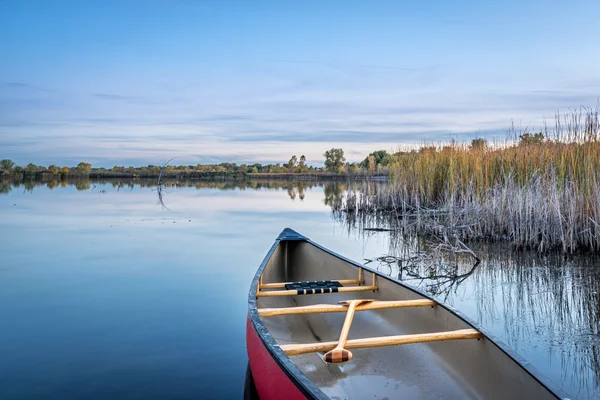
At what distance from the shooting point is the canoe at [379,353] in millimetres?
2789

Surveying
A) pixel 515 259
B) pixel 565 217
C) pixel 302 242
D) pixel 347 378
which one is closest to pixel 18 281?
pixel 302 242

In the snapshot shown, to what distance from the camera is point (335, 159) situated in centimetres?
6419

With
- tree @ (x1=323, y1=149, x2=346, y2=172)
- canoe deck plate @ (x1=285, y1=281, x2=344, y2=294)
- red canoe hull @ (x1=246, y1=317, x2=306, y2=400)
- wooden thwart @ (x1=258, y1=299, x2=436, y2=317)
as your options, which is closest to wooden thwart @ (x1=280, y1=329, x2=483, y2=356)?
red canoe hull @ (x1=246, y1=317, x2=306, y2=400)

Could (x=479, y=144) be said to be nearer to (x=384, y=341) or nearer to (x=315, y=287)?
(x=315, y=287)

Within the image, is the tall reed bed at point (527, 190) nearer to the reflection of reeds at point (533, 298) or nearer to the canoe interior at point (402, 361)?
the reflection of reeds at point (533, 298)

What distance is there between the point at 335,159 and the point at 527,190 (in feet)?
179

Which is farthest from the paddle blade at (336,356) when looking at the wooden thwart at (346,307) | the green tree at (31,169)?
the green tree at (31,169)

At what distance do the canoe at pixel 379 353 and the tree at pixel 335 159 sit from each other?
2309 inches

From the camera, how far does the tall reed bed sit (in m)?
8.73

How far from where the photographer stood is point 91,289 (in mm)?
7449

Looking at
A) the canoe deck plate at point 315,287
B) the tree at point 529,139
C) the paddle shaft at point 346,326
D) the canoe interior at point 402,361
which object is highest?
the tree at point 529,139

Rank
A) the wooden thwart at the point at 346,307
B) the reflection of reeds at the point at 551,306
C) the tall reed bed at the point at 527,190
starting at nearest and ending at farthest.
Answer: the wooden thwart at the point at 346,307, the reflection of reeds at the point at 551,306, the tall reed bed at the point at 527,190

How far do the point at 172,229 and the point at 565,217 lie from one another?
34.5 feet

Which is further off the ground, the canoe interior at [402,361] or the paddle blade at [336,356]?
the paddle blade at [336,356]
